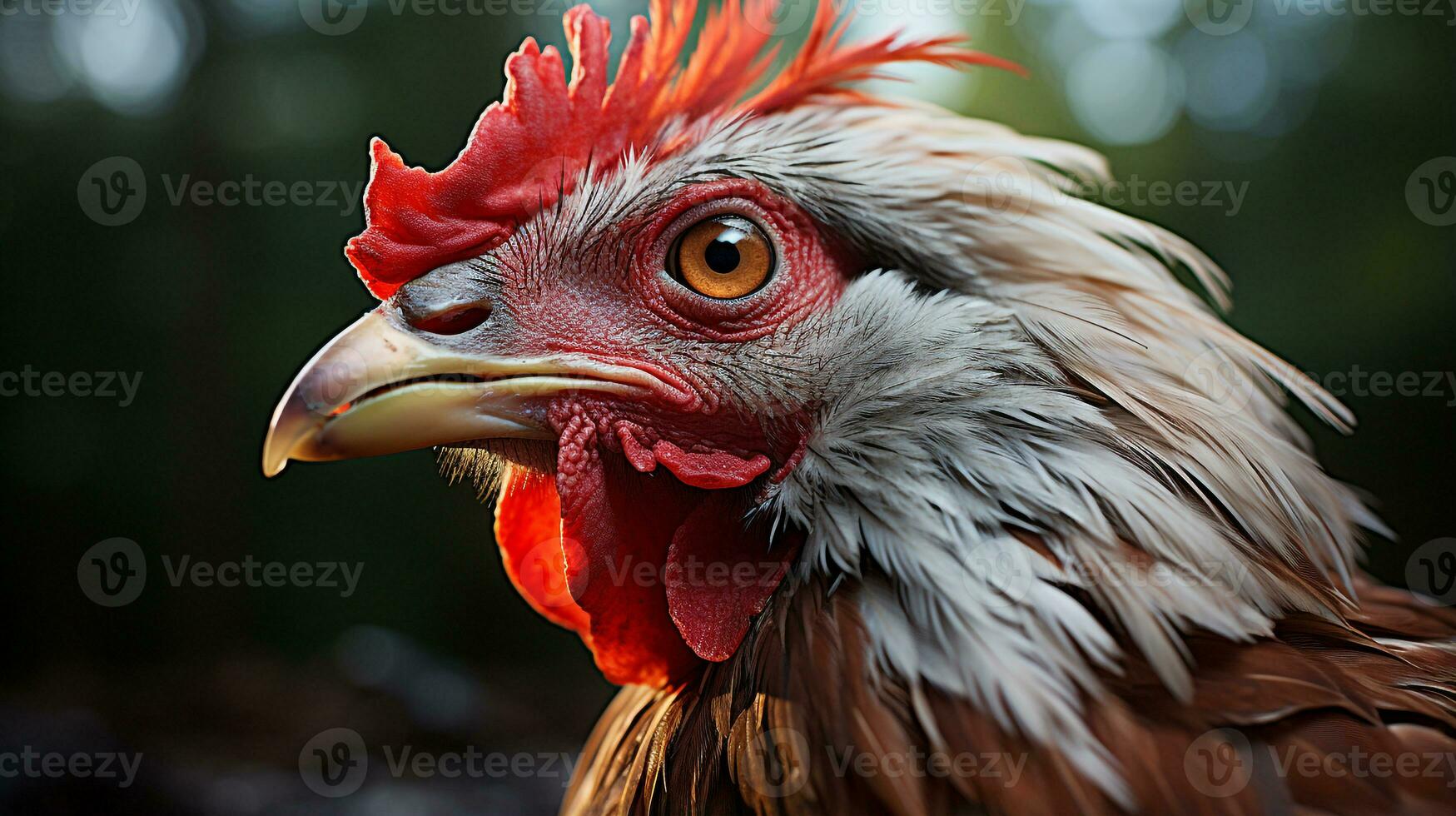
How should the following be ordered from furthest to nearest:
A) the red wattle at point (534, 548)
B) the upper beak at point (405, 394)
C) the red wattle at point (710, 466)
A: the red wattle at point (534, 548) < the red wattle at point (710, 466) < the upper beak at point (405, 394)

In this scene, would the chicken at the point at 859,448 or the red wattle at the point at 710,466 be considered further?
the red wattle at the point at 710,466

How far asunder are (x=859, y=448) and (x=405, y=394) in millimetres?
800

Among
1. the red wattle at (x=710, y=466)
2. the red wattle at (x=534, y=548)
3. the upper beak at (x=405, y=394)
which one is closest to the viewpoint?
the upper beak at (x=405, y=394)

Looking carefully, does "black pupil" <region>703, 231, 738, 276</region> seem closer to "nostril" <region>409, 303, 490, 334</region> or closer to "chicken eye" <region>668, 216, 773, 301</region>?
"chicken eye" <region>668, 216, 773, 301</region>

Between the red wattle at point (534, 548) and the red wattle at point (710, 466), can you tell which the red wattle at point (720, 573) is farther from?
the red wattle at point (534, 548)

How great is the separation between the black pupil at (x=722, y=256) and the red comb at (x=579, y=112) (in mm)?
228

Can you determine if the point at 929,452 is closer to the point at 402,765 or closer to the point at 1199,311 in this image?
the point at 1199,311

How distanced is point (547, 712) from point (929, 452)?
4.62 m

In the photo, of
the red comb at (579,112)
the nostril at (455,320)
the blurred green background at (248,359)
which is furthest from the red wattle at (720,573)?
the blurred green background at (248,359)

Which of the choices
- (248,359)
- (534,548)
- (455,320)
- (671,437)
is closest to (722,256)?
(671,437)

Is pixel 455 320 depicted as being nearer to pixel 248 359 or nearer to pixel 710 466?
pixel 710 466

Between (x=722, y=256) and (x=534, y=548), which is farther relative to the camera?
(x=534, y=548)

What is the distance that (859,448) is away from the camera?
154 centimetres

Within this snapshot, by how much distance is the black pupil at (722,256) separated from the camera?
1.69 metres
